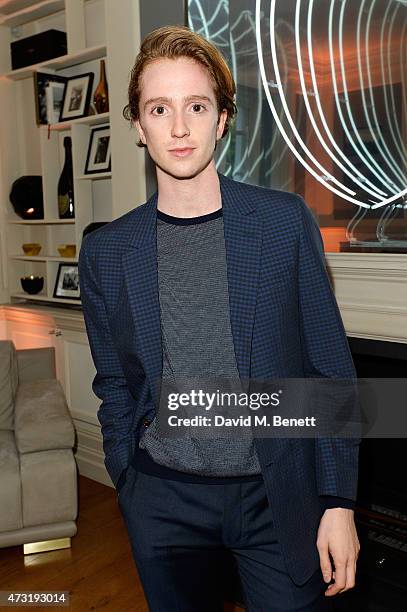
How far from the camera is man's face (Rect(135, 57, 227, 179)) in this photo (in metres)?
1.12

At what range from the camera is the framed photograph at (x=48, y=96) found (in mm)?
3654

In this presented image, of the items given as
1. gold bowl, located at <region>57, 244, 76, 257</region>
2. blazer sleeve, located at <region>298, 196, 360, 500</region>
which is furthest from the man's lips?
gold bowl, located at <region>57, 244, 76, 257</region>

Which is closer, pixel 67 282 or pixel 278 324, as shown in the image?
pixel 278 324

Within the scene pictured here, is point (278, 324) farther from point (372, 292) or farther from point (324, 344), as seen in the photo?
point (372, 292)

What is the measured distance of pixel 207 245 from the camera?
3.81ft

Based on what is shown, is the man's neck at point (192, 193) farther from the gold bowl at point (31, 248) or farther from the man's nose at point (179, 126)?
the gold bowl at point (31, 248)

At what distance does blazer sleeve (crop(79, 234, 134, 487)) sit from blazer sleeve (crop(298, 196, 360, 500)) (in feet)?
1.37

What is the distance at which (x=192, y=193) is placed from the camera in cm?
117

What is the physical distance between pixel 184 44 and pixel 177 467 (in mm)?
763

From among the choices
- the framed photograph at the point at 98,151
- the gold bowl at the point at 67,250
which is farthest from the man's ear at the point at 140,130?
the gold bowl at the point at 67,250

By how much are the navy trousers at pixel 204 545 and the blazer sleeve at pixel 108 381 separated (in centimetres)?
12
